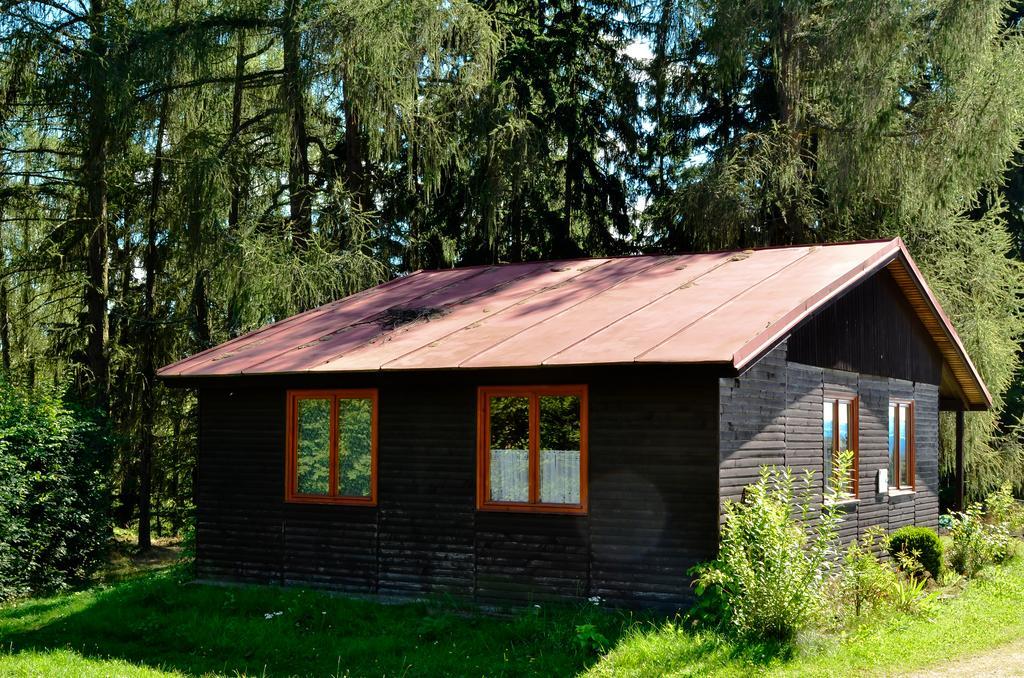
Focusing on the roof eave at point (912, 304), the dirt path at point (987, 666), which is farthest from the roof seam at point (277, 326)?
the dirt path at point (987, 666)

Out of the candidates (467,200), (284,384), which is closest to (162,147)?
(467,200)

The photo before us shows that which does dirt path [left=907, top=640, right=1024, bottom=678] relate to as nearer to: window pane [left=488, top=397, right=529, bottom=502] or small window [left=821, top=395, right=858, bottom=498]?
small window [left=821, top=395, right=858, bottom=498]

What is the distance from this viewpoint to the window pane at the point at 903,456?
17.0 meters

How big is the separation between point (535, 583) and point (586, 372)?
2.46 m

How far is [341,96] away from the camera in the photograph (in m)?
20.3

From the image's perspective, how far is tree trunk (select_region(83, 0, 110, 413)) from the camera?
19.0 metres

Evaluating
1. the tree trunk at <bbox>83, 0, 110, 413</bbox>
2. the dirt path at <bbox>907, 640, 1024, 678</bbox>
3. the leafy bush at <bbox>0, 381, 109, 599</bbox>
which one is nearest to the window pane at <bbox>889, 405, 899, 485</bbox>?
the dirt path at <bbox>907, 640, 1024, 678</bbox>

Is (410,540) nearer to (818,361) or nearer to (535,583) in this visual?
(535,583)

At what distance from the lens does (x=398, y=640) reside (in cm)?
1147

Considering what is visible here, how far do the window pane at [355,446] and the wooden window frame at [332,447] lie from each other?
0.17 feet

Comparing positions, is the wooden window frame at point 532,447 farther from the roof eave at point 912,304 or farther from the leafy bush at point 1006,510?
the leafy bush at point 1006,510

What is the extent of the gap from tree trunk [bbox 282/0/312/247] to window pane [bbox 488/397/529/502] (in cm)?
791

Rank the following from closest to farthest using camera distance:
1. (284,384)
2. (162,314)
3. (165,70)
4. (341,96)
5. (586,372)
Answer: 1. (586,372)
2. (284,384)
3. (165,70)
4. (341,96)
5. (162,314)

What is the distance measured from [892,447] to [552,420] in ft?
Result: 22.6
